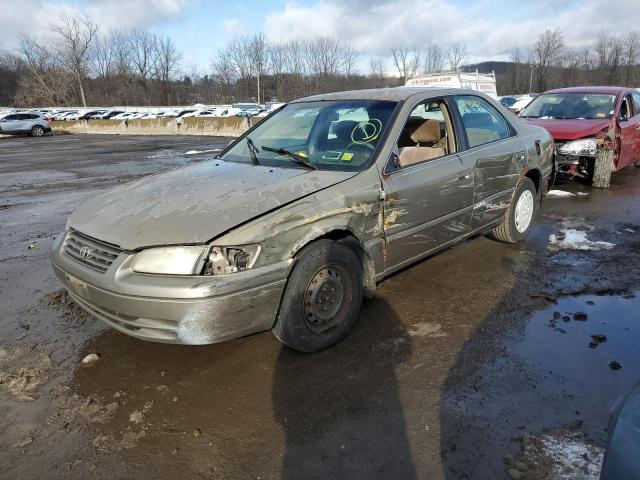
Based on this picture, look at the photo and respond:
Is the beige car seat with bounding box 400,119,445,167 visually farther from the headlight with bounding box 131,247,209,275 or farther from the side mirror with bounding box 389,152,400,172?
the headlight with bounding box 131,247,209,275

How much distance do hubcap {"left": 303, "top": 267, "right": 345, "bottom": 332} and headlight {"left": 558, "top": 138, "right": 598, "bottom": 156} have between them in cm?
643

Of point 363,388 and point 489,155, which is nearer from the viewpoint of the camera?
point 363,388

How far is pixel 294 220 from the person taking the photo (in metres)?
2.81

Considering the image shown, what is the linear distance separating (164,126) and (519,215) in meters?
26.3

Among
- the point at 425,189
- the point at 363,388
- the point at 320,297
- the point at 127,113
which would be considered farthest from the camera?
the point at 127,113

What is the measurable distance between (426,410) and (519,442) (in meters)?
0.48

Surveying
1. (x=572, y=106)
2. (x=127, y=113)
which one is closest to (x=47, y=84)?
(x=127, y=113)

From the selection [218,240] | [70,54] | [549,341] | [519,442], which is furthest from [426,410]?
[70,54]

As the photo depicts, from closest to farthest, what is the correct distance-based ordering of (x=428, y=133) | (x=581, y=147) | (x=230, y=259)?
(x=230, y=259), (x=428, y=133), (x=581, y=147)

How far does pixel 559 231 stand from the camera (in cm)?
576

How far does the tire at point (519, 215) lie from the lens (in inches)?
195

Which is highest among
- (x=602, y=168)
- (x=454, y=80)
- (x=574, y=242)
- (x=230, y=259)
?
(x=454, y=80)

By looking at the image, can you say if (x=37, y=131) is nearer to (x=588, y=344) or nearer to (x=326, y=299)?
(x=326, y=299)

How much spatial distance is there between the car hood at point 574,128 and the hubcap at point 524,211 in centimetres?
329
